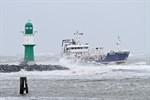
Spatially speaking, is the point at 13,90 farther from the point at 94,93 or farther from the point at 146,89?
the point at 146,89

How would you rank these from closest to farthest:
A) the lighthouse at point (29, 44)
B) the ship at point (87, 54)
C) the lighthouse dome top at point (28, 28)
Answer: the lighthouse at point (29, 44)
the lighthouse dome top at point (28, 28)
the ship at point (87, 54)

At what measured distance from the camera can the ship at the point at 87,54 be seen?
2544 inches

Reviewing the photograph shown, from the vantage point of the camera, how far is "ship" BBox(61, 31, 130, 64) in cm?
6462

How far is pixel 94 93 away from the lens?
28.9 meters

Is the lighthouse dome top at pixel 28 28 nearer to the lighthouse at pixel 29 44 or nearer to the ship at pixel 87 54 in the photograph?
the lighthouse at pixel 29 44

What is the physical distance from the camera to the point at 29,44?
5625 cm

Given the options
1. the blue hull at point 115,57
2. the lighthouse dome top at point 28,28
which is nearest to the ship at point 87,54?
the blue hull at point 115,57

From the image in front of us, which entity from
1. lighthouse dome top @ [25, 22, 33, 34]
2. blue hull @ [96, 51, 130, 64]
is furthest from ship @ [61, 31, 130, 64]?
lighthouse dome top @ [25, 22, 33, 34]

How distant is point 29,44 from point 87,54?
11.7 m

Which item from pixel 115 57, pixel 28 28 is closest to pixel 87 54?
pixel 115 57

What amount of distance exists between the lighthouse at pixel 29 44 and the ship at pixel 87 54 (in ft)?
29.7

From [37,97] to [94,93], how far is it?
3695 mm

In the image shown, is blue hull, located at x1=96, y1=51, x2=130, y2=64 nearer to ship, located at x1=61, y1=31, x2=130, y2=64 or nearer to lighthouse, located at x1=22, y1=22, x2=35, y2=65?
ship, located at x1=61, y1=31, x2=130, y2=64

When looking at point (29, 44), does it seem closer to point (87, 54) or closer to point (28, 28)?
point (28, 28)
